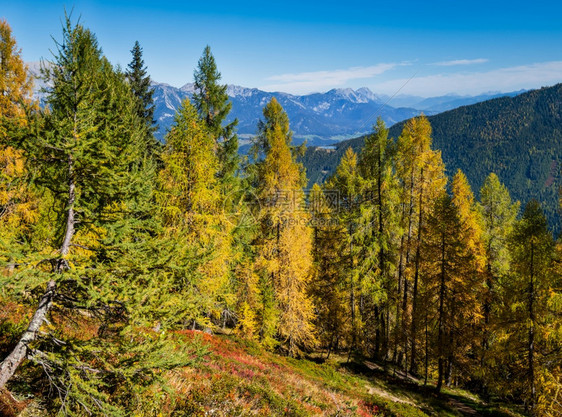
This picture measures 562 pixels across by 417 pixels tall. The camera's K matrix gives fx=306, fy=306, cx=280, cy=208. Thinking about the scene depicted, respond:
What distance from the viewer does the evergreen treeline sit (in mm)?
5922

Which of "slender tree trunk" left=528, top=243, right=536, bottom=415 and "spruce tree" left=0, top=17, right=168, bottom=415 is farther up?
"spruce tree" left=0, top=17, right=168, bottom=415

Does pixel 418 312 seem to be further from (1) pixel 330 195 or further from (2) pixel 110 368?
(2) pixel 110 368

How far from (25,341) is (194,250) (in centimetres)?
366

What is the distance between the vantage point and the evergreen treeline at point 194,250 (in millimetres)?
5922

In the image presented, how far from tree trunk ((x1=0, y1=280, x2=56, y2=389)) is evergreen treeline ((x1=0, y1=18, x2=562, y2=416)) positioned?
25 millimetres

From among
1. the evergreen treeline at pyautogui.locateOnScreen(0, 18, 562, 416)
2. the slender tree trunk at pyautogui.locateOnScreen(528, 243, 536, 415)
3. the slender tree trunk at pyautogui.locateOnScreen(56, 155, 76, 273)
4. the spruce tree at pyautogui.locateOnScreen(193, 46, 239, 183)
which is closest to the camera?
the evergreen treeline at pyautogui.locateOnScreen(0, 18, 562, 416)

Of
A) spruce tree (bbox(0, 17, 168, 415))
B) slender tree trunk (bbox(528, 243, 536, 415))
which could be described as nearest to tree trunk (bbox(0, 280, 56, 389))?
spruce tree (bbox(0, 17, 168, 415))

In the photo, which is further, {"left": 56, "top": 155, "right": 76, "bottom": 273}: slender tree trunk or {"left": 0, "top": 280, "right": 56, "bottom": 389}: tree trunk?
{"left": 56, "top": 155, "right": 76, "bottom": 273}: slender tree trunk

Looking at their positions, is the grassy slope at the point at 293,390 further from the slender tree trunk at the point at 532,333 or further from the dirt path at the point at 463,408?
the slender tree trunk at the point at 532,333

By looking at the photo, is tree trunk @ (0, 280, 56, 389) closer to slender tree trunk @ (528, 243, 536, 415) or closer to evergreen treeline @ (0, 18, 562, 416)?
evergreen treeline @ (0, 18, 562, 416)

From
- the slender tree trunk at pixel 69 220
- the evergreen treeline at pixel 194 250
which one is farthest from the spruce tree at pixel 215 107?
the slender tree trunk at pixel 69 220

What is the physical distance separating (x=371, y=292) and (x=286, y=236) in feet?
22.4

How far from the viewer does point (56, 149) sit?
6.04 meters

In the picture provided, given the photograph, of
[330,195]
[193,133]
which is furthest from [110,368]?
[330,195]
